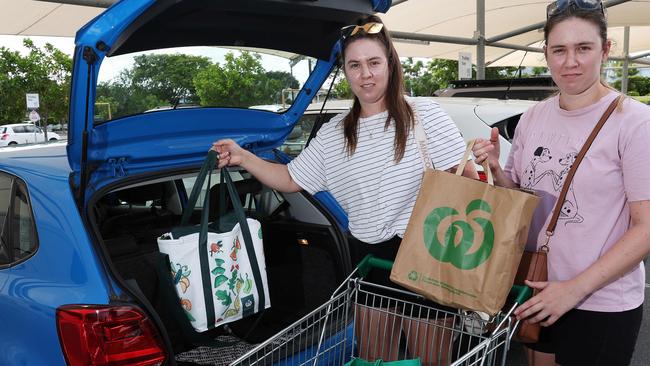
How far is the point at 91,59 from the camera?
5.89 ft

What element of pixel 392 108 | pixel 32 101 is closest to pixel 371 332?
pixel 392 108

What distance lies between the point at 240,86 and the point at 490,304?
1.63 m

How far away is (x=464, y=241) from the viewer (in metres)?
1.64

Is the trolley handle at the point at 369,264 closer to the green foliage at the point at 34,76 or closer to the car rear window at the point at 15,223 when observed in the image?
the car rear window at the point at 15,223

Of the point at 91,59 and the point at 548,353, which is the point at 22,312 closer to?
the point at 91,59

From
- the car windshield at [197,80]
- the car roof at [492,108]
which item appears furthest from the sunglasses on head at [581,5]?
the car roof at [492,108]

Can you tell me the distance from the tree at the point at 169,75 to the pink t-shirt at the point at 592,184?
151cm

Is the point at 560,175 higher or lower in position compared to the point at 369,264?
higher

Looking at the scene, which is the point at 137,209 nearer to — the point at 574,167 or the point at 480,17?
the point at 574,167

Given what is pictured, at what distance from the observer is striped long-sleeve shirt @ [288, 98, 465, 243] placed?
2041 millimetres

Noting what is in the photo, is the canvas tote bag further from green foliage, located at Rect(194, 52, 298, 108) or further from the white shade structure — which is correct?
the white shade structure

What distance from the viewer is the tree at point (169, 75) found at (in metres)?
2.34

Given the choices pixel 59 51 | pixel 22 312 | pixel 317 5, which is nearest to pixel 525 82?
pixel 317 5

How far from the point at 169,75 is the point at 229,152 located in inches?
18.3
